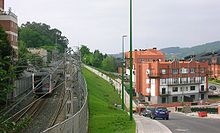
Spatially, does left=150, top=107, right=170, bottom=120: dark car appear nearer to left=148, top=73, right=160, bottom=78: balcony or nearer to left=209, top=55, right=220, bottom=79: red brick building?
left=148, top=73, right=160, bottom=78: balcony

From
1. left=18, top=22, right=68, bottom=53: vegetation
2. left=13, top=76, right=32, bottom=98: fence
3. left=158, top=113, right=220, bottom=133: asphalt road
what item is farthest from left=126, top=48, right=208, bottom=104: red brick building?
left=158, top=113, right=220, bottom=133: asphalt road

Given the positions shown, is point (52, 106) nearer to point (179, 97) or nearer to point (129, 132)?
point (129, 132)

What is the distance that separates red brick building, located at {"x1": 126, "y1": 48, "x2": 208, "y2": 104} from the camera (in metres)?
90.2

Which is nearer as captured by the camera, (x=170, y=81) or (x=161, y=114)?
(x=161, y=114)

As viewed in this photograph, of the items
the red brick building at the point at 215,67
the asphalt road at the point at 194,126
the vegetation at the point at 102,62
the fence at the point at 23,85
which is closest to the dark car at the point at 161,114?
the asphalt road at the point at 194,126

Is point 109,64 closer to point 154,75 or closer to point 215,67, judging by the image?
point 215,67

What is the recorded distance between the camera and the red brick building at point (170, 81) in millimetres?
90188

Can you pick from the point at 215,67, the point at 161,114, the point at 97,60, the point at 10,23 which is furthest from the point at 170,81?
the point at 97,60

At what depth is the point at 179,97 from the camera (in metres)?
93.1

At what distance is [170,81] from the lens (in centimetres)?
9169

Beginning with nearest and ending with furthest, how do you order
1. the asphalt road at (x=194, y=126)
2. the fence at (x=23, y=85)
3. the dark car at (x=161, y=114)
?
the asphalt road at (x=194, y=126), the fence at (x=23, y=85), the dark car at (x=161, y=114)

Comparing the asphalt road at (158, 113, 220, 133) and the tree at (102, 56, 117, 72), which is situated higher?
the tree at (102, 56, 117, 72)

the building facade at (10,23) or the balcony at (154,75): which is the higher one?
the building facade at (10,23)

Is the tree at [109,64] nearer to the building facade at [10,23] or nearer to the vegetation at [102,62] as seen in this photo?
the vegetation at [102,62]
